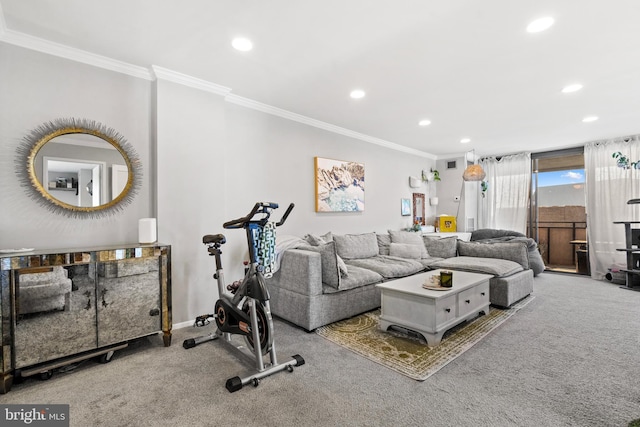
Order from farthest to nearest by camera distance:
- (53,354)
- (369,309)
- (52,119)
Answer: (369,309) < (52,119) < (53,354)

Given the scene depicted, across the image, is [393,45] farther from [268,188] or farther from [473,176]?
[473,176]

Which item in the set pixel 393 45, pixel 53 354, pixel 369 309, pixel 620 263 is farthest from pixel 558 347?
pixel 620 263

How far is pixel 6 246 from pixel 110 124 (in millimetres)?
1250

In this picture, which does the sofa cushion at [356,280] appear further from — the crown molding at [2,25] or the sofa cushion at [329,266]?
the crown molding at [2,25]

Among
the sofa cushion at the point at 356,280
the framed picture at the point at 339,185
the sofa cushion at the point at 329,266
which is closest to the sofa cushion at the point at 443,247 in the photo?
the framed picture at the point at 339,185

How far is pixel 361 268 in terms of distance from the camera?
3670 millimetres

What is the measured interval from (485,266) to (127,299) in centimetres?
383

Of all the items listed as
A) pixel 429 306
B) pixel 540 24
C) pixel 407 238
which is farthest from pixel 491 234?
pixel 540 24

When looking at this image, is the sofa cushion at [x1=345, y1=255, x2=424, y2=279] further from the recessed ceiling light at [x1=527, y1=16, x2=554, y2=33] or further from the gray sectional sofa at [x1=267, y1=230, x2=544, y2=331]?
the recessed ceiling light at [x1=527, y1=16, x2=554, y2=33]

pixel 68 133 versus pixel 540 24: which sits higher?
pixel 540 24

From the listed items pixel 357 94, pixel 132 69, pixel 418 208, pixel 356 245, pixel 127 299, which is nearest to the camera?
pixel 127 299

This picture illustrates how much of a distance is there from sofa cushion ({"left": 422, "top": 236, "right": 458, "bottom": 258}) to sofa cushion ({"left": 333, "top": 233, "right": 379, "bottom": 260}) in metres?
0.98

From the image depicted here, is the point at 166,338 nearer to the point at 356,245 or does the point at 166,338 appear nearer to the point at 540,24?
the point at 356,245

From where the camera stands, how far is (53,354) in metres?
2.04
